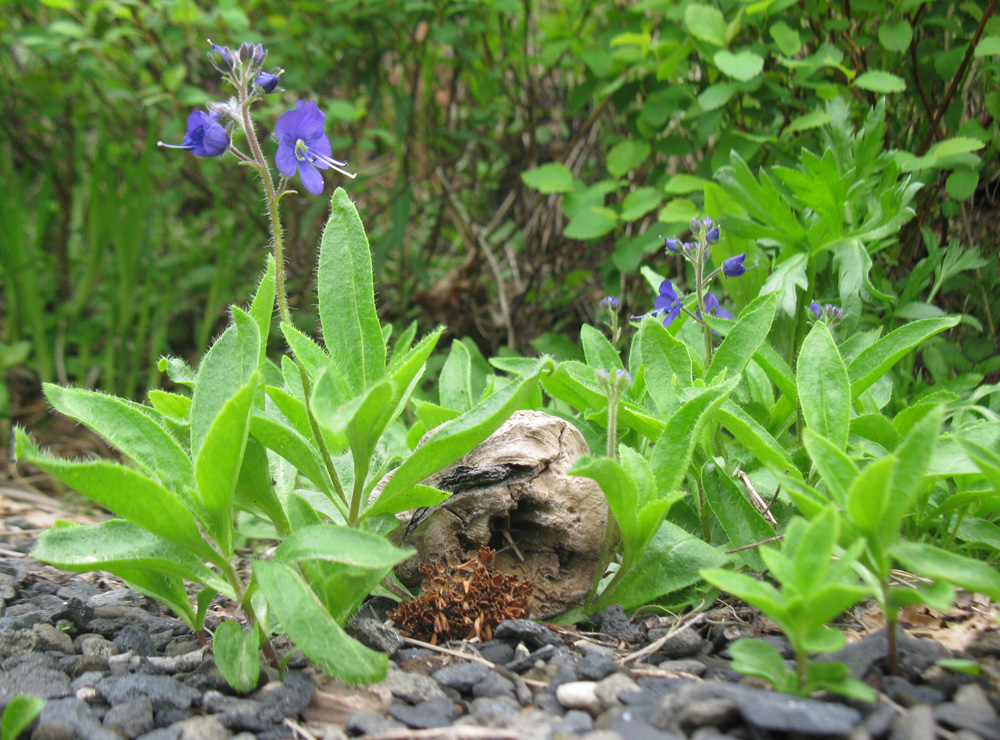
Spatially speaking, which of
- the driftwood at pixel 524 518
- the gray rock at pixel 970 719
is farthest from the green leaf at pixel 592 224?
the gray rock at pixel 970 719

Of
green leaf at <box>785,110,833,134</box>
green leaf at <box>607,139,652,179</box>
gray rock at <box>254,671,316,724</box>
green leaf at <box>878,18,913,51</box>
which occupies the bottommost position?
gray rock at <box>254,671,316,724</box>

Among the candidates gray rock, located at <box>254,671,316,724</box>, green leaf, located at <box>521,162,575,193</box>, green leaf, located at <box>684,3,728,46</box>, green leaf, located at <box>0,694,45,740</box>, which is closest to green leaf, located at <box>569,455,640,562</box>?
gray rock, located at <box>254,671,316,724</box>

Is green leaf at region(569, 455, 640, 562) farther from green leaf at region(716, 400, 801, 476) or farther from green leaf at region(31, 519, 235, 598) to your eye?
green leaf at region(31, 519, 235, 598)

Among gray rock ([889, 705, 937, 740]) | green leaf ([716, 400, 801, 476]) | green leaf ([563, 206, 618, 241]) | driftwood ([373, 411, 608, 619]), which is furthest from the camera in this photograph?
green leaf ([563, 206, 618, 241])

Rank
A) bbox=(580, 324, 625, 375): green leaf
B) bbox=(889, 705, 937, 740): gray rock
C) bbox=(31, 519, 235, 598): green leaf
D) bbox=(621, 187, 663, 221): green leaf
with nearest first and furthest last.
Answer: bbox=(889, 705, 937, 740): gray rock < bbox=(31, 519, 235, 598): green leaf < bbox=(580, 324, 625, 375): green leaf < bbox=(621, 187, 663, 221): green leaf

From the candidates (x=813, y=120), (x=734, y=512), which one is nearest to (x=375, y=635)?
(x=734, y=512)

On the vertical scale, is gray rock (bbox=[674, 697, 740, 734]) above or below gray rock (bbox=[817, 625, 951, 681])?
below

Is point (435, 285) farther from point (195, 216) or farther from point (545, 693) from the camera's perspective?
point (545, 693)

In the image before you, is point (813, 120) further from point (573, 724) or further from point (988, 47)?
point (573, 724)

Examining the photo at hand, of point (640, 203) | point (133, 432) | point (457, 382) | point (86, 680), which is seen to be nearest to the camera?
point (86, 680)
